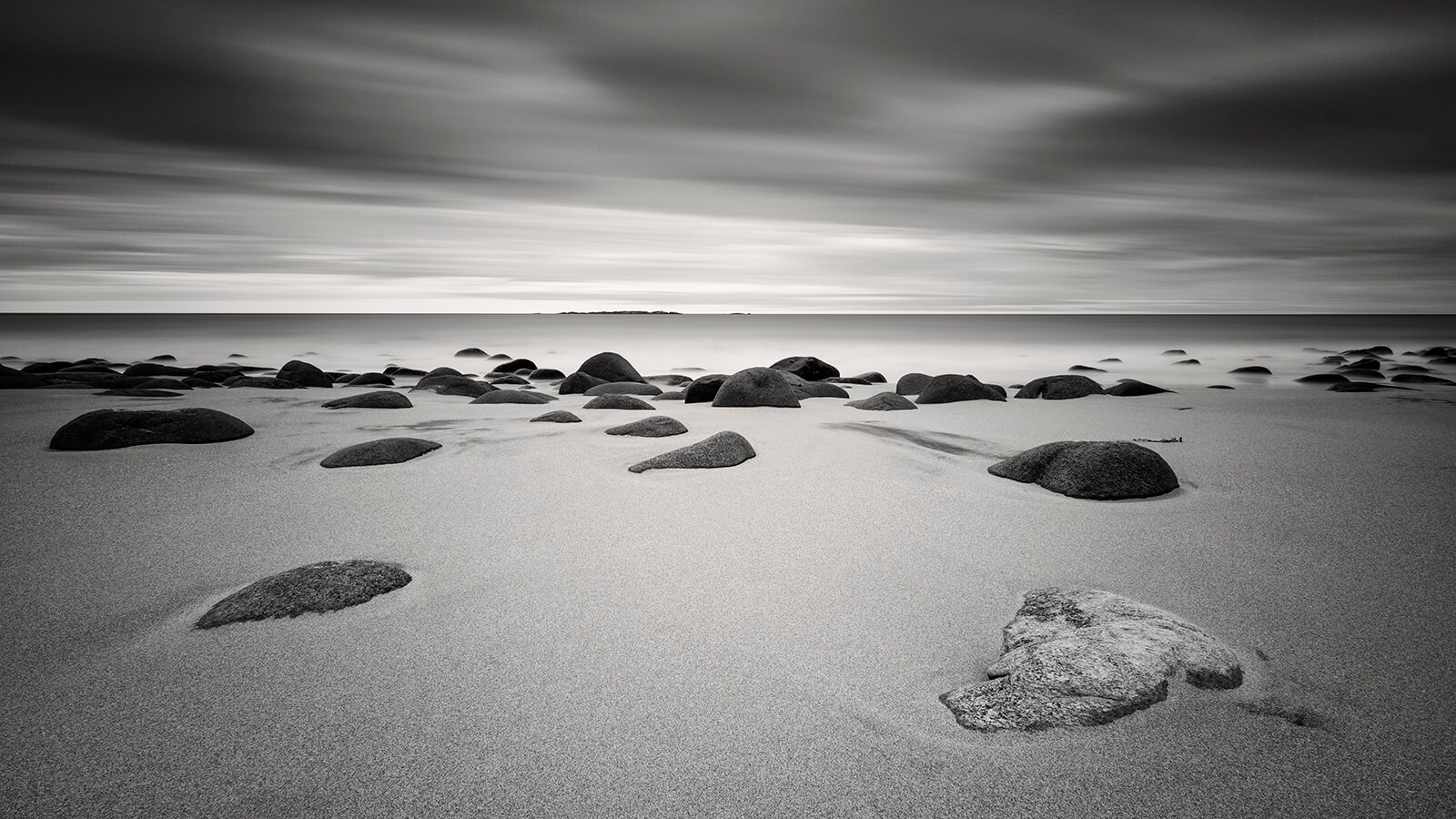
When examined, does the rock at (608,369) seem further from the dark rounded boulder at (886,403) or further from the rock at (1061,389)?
the rock at (1061,389)

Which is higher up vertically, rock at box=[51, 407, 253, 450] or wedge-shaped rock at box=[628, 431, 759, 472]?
rock at box=[51, 407, 253, 450]

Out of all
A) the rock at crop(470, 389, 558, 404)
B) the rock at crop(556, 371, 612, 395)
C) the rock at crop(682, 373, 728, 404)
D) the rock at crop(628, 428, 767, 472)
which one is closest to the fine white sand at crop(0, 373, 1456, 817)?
the rock at crop(628, 428, 767, 472)

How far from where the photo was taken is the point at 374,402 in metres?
8.02

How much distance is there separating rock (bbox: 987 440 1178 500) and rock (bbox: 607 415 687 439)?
116 inches

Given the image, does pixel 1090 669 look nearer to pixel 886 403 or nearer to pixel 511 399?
pixel 886 403

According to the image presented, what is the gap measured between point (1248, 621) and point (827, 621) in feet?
5.06

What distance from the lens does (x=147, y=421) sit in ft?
17.4

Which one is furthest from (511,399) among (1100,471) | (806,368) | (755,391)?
(1100,471)

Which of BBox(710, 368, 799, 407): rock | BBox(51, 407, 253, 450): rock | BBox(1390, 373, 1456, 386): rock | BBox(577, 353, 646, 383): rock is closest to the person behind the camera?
BBox(51, 407, 253, 450): rock

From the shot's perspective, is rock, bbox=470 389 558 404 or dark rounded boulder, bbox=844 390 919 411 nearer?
dark rounded boulder, bbox=844 390 919 411

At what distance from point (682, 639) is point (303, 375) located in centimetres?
1165

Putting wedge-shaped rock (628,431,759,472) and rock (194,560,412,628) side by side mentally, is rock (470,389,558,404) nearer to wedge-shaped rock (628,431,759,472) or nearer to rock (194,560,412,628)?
wedge-shaped rock (628,431,759,472)

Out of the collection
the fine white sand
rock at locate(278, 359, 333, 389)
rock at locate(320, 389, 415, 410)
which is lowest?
the fine white sand

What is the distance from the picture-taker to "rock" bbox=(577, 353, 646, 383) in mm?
12086
